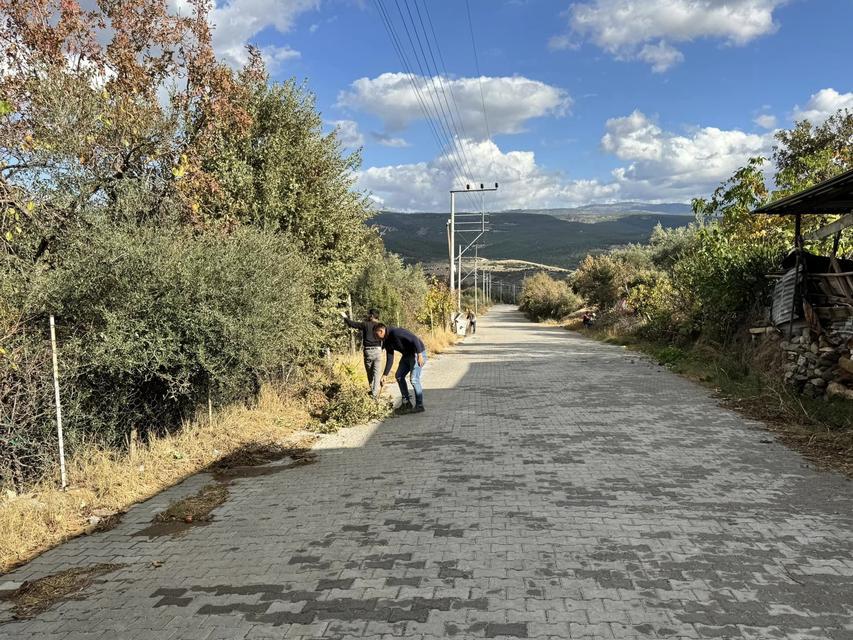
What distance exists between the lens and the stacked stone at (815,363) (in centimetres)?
820

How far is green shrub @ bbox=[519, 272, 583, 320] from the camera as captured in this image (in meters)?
49.4

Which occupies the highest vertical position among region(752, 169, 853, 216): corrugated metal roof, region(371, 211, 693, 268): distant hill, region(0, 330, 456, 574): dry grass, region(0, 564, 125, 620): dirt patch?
region(371, 211, 693, 268): distant hill

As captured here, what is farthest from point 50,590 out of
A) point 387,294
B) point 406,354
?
point 387,294

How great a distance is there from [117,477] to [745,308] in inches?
502

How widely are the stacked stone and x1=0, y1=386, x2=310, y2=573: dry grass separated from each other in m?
7.53

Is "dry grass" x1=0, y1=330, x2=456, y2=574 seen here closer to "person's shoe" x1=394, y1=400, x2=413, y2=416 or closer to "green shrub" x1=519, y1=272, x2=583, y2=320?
"person's shoe" x1=394, y1=400, x2=413, y2=416

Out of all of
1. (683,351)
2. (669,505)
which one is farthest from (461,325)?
(669,505)

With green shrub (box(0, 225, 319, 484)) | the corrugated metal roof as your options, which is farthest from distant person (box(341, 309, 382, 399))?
the corrugated metal roof

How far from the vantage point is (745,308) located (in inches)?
512

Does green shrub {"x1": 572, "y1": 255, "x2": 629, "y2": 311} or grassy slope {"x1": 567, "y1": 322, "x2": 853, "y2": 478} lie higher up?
green shrub {"x1": 572, "y1": 255, "x2": 629, "y2": 311}

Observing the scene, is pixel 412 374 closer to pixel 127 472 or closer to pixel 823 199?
pixel 127 472

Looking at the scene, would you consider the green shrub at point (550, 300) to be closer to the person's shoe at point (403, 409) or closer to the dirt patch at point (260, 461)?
the person's shoe at point (403, 409)

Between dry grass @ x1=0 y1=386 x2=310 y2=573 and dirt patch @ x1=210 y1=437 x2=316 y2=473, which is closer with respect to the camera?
dry grass @ x1=0 y1=386 x2=310 y2=573

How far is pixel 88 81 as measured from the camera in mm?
8641
